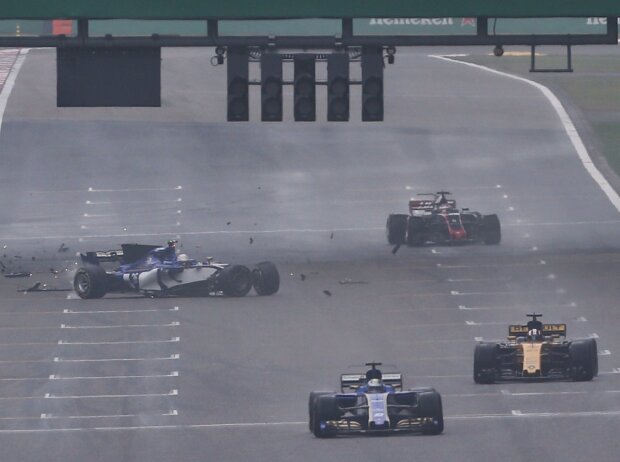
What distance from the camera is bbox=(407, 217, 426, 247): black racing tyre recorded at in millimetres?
56219

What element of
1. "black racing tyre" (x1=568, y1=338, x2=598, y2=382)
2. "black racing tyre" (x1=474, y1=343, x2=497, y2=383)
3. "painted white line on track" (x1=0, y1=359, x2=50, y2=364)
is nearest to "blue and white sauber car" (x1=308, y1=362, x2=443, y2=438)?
"black racing tyre" (x1=474, y1=343, x2=497, y2=383)

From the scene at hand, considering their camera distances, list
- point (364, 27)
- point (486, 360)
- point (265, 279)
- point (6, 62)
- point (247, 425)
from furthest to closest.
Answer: point (6, 62), point (364, 27), point (265, 279), point (486, 360), point (247, 425)

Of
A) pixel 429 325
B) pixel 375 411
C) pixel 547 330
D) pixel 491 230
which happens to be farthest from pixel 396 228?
pixel 375 411

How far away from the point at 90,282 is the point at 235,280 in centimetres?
451

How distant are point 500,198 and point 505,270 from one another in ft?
40.5

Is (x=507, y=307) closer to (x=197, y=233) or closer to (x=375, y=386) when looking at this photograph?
(x=375, y=386)

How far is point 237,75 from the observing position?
33.2m

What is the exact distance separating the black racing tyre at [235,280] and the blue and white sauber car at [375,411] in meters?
17.2

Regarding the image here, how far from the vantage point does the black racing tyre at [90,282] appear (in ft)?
161

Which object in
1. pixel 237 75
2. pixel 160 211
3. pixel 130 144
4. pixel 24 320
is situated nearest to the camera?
pixel 237 75

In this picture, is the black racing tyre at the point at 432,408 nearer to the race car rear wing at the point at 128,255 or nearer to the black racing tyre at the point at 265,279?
the black racing tyre at the point at 265,279

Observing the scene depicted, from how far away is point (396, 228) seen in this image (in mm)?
56562

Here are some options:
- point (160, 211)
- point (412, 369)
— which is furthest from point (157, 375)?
point (160, 211)

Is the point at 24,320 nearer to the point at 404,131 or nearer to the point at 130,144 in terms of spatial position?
the point at 130,144
